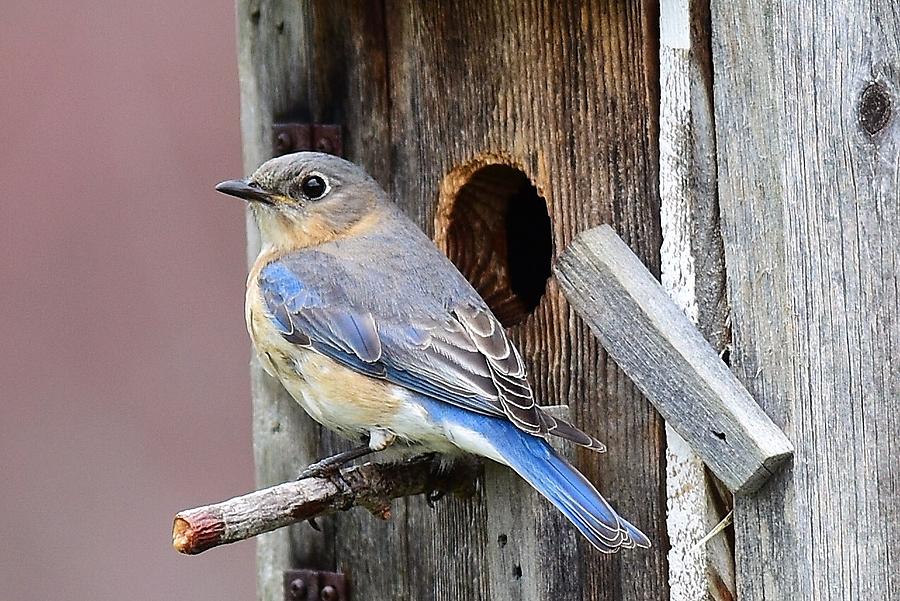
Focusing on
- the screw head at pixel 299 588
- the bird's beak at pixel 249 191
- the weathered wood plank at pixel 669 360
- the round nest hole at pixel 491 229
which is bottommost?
the screw head at pixel 299 588

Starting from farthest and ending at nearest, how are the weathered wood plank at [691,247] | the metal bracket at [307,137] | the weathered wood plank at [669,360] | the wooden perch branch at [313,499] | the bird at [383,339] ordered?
the metal bracket at [307,137], the bird at [383,339], the weathered wood plank at [691,247], the weathered wood plank at [669,360], the wooden perch branch at [313,499]

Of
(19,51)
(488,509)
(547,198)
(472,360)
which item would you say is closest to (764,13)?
(547,198)

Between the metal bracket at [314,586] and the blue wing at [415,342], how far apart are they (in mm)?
700

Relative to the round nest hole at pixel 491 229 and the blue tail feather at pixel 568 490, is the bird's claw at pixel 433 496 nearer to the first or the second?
the blue tail feather at pixel 568 490

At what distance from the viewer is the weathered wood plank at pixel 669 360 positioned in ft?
11.0

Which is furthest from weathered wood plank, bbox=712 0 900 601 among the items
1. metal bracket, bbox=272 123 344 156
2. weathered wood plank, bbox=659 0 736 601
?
metal bracket, bbox=272 123 344 156

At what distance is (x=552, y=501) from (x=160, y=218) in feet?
10.6

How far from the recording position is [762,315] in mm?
3373

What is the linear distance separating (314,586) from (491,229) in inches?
38.4

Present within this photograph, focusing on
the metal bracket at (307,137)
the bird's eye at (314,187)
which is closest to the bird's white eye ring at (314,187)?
the bird's eye at (314,187)

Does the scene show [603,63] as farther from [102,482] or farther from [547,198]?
[102,482]

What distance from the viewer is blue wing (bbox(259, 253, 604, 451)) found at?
144 inches

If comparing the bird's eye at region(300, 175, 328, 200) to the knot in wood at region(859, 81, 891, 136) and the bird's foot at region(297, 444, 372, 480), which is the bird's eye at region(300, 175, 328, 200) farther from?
the knot in wood at region(859, 81, 891, 136)

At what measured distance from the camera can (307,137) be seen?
4258 mm
